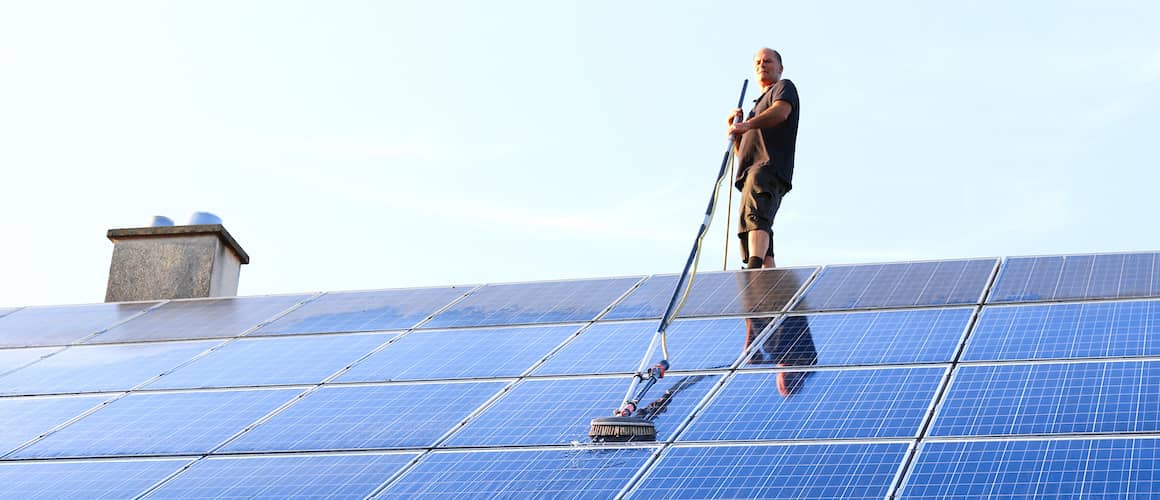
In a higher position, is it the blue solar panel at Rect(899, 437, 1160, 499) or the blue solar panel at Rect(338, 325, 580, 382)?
the blue solar panel at Rect(338, 325, 580, 382)

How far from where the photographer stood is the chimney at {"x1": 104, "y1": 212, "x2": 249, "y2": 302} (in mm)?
16969

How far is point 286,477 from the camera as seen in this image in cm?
884

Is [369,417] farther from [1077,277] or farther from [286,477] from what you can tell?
[1077,277]

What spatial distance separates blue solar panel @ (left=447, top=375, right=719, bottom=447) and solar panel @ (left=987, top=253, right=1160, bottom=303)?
2.86 metres

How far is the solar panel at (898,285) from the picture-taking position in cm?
1141

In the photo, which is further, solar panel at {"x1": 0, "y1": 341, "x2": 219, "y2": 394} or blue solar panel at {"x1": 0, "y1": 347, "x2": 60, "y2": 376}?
blue solar panel at {"x1": 0, "y1": 347, "x2": 60, "y2": 376}

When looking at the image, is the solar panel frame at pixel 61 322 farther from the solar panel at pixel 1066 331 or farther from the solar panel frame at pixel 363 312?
the solar panel at pixel 1066 331

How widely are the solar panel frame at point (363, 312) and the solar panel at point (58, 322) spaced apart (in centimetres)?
206

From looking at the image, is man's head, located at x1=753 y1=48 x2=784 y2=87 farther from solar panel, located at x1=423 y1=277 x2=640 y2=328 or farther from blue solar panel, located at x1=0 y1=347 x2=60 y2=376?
blue solar panel, located at x1=0 y1=347 x2=60 y2=376

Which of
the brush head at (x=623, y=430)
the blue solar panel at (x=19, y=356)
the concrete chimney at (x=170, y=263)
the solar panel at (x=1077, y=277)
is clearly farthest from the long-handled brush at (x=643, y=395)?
the concrete chimney at (x=170, y=263)

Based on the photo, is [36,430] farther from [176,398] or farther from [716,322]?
[716,322]

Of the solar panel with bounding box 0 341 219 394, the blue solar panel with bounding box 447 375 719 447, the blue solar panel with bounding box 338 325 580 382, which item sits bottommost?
the blue solar panel with bounding box 447 375 719 447

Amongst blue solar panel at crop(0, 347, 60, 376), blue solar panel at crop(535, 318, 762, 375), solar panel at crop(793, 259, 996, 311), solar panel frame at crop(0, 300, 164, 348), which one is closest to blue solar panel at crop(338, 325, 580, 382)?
blue solar panel at crop(535, 318, 762, 375)

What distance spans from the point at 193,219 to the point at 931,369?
33.5 ft
